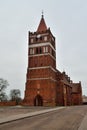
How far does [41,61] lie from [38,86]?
712 centimetres

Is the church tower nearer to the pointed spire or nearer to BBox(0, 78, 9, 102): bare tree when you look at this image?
the pointed spire

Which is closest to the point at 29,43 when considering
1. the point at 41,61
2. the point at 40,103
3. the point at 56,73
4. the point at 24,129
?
the point at 41,61

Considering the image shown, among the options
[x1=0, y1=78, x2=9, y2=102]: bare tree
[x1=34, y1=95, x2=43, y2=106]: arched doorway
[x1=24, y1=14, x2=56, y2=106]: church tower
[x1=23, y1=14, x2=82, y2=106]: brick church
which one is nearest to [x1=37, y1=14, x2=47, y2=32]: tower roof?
[x1=23, y1=14, x2=82, y2=106]: brick church

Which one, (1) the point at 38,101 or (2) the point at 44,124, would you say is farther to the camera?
(1) the point at 38,101

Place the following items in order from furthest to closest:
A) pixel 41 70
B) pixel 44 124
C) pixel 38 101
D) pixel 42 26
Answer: pixel 42 26, pixel 41 70, pixel 38 101, pixel 44 124

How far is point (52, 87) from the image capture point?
64.4 meters

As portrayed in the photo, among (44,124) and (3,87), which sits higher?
(3,87)

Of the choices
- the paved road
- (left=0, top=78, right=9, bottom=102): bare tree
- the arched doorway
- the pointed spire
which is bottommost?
the paved road

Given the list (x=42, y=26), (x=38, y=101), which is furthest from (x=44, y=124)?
(x=42, y=26)

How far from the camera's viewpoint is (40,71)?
6425 cm

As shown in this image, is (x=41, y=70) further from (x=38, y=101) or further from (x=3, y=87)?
(x=3, y=87)

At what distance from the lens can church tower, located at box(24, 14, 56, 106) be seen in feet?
206

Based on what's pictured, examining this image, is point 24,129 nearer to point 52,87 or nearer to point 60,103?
point 52,87

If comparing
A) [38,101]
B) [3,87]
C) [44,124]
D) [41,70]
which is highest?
[41,70]
